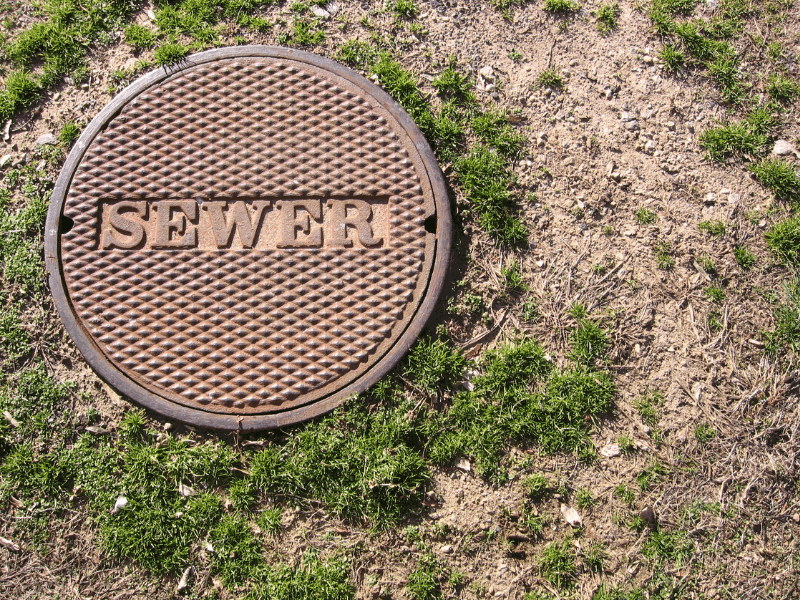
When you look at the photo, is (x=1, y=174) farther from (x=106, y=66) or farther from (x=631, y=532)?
(x=631, y=532)

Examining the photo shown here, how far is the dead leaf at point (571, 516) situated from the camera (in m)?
2.18

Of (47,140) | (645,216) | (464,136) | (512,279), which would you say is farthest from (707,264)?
(47,140)

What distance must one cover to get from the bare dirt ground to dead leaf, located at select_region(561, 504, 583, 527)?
3cm

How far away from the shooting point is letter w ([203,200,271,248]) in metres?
2.30

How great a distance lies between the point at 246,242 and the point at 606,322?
154 cm

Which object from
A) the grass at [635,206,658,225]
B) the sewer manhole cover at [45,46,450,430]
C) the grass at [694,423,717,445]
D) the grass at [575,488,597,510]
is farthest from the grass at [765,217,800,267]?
the sewer manhole cover at [45,46,450,430]

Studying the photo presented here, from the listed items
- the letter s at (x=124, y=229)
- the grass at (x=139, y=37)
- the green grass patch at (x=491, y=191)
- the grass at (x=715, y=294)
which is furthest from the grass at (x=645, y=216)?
the grass at (x=139, y=37)

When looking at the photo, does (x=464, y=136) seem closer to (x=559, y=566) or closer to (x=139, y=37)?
(x=139, y=37)

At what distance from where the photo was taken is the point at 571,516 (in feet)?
7.17

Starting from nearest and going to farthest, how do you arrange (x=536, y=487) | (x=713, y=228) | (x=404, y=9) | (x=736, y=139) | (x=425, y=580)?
(x=425, y=580) → (x=536, y=487) → (x=713, y=228) → (x=736, y=139) → (x=404, y=9)

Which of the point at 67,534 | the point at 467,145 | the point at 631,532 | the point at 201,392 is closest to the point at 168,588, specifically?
the point at 67,534

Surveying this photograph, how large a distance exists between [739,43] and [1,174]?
3.53 m

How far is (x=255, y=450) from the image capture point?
2.23 meters

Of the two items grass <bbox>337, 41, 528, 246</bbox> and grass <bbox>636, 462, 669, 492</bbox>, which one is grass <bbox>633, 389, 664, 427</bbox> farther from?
grass <bbox>337, 41, 528, 246</bbox>
